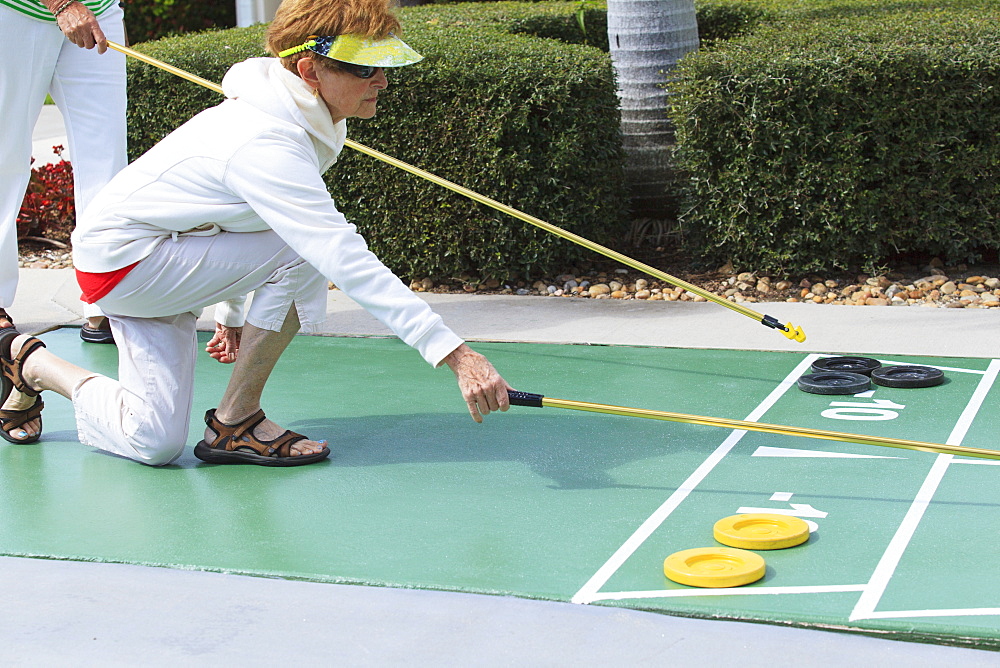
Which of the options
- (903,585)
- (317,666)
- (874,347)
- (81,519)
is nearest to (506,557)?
(317,666)

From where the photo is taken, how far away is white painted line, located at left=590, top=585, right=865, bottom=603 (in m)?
3.03

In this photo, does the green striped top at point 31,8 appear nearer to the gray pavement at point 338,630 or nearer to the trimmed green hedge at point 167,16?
the gray pavement at point 338,630

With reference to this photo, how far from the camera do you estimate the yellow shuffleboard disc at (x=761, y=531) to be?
3.27 meters

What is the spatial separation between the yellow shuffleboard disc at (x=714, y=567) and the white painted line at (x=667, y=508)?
14 cm

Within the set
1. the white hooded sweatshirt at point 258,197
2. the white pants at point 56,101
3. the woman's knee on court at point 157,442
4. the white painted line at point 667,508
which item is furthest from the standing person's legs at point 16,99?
the white painted line at point 667,508

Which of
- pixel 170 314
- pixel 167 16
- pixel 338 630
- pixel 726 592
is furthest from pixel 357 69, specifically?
pixel 167 16

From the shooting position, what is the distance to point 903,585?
10.0 feet

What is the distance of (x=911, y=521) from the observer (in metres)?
3.46

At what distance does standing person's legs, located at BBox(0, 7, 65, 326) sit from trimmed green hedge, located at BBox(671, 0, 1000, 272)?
126 inches

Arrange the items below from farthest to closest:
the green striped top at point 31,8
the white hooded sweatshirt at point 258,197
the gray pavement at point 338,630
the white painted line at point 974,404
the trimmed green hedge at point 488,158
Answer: the trimmed green hedge at point 488,158
the green striped top at point 31,8
the white painted line at point 974,404
the white hooded sweatshirt at point 258,197
the gray pavement at point 338,630

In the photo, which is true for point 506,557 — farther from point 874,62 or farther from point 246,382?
point 874,62

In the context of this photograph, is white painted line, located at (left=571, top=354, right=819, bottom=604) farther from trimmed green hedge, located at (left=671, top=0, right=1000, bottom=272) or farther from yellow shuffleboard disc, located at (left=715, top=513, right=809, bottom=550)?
trimmed green hedge, located at (left=671, top=0, right=1000, bottom=272)

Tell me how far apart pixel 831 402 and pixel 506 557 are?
6.07 ft

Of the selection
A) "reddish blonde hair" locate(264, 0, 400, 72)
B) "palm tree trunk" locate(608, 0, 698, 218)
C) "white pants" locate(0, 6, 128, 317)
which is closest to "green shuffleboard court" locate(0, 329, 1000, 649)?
"white pants" locate(0, 6, 128, 317)
